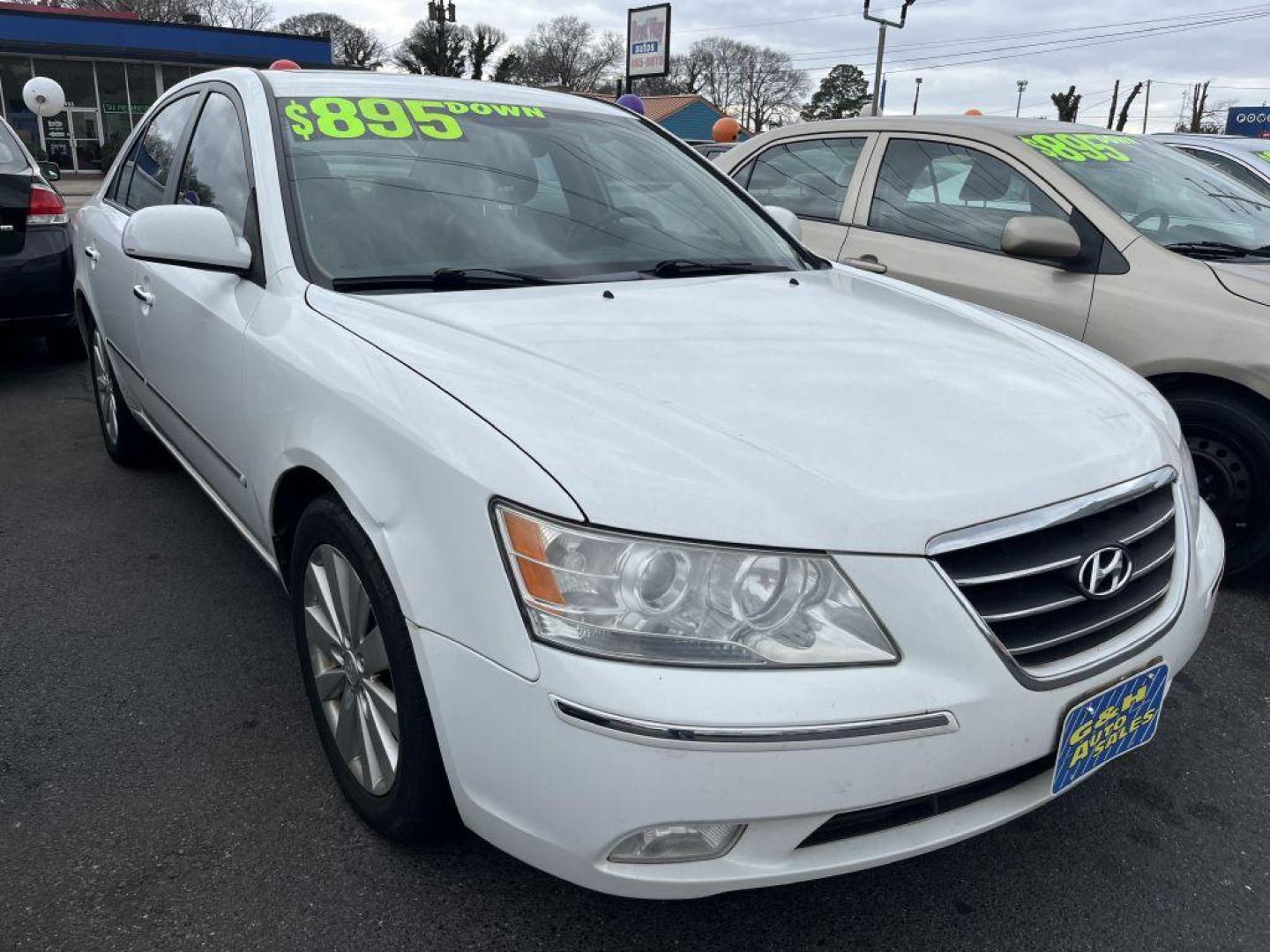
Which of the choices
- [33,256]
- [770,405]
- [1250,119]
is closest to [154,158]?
[33,256]

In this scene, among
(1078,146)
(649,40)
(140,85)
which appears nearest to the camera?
(1078,146)

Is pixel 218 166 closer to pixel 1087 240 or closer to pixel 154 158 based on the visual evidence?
pixel 154 158

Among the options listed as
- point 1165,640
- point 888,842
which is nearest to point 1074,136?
point 1165,640

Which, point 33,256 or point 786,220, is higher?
point 786,220

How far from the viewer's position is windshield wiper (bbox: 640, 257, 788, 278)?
8.34ft

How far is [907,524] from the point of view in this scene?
147 centimetres

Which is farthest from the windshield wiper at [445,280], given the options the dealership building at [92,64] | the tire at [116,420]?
the dealership building at [92,64]

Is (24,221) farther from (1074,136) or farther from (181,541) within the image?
(1074,136)

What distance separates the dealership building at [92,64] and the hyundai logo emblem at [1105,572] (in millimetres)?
31713

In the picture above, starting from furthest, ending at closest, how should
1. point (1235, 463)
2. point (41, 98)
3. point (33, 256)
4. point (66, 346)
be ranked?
point (41, 98) < point (66, 346) < point (33, 256) < point (1235, 463)

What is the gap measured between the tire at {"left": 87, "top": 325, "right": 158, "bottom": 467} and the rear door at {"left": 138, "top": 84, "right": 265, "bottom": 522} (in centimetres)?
75

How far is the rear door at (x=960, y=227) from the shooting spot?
3639 mm

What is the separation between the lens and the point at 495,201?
99.5 inches

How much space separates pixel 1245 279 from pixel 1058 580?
2249 millimetres
